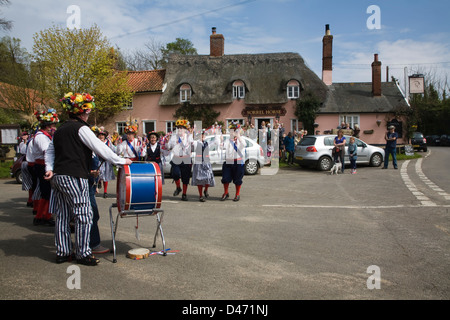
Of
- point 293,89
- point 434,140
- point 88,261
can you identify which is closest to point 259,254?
point 88,261

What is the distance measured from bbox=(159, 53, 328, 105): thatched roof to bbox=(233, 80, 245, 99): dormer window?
36 centimetres

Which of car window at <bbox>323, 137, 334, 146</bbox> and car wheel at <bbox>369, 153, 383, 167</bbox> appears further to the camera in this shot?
car wheel at <bbox>369, 153, 383, 167</bbox>

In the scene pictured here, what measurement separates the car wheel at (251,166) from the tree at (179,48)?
1701 inches

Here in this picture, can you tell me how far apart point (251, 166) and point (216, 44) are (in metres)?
22.8

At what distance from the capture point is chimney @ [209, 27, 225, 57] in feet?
119

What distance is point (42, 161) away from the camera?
25.4ft

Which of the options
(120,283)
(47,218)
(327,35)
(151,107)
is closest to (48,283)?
(120,283)

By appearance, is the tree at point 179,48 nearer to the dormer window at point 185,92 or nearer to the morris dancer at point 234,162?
the dormer window at point 185,92

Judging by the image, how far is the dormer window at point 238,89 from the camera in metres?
33.2

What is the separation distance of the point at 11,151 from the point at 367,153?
21.9 meters

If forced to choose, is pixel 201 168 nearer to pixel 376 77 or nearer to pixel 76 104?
pixel 76 104

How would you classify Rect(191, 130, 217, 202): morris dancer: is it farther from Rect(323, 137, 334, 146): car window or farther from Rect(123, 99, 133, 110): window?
Rect(123, 99, 133, 110): window

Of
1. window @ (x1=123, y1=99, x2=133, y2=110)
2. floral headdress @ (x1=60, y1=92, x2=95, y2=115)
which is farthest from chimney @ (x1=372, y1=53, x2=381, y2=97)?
floral headdress @ (x1=60, y1=92, x2=95, y2=115)

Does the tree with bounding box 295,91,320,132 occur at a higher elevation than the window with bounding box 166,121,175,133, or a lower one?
higher
